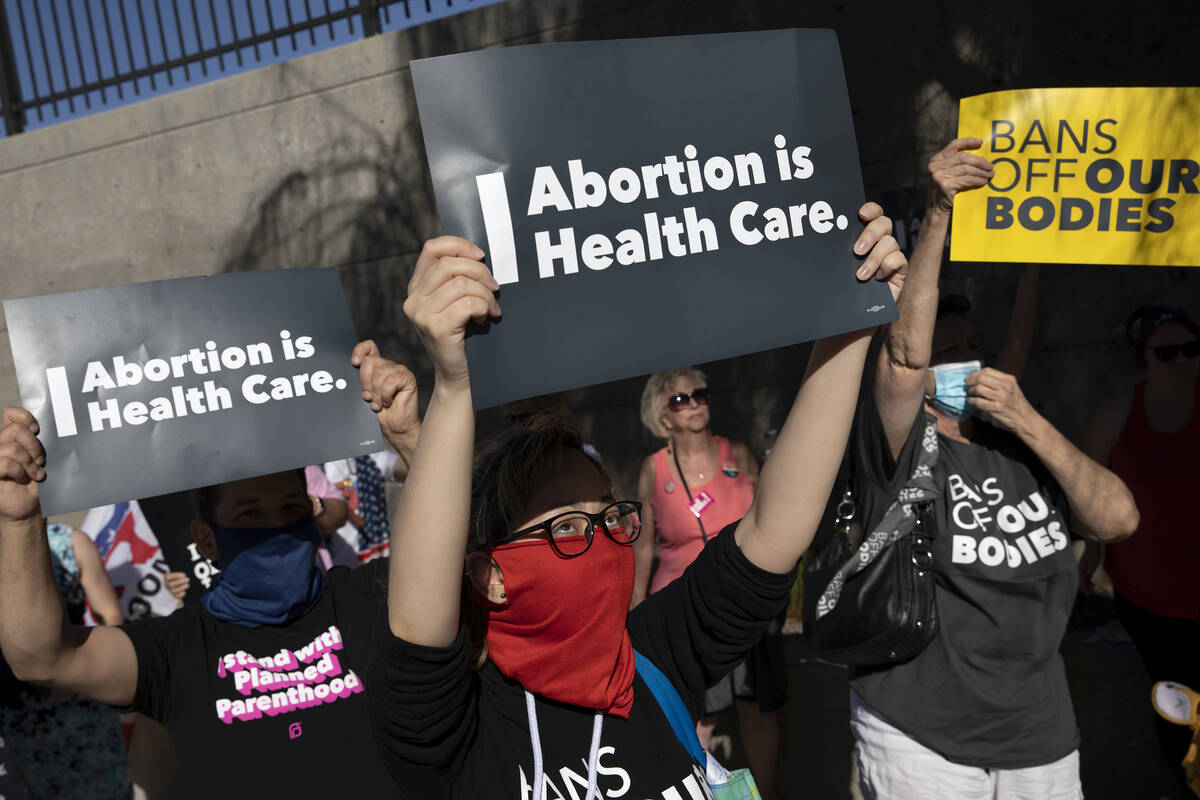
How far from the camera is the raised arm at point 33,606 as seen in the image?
7.73 ft

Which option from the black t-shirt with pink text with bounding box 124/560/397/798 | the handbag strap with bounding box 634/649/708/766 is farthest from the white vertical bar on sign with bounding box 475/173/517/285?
the black t-shirt with pink text with bounding box 124/560/397/798

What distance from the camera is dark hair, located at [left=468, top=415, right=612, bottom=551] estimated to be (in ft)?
6.28

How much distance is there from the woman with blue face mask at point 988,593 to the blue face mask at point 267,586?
5.35ft

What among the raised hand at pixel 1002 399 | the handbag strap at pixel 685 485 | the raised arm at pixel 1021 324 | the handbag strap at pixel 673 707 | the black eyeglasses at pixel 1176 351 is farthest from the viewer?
the handbag strap at pixel 685 485

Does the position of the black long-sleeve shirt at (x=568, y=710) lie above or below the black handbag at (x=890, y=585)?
above

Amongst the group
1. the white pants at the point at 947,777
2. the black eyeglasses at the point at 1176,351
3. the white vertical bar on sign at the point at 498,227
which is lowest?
the white pants at the point at 947,777

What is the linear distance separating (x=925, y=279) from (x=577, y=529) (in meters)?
1.38

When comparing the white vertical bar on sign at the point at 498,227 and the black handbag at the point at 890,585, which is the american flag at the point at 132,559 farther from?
the white vertical bar on sign at the point at 498,227

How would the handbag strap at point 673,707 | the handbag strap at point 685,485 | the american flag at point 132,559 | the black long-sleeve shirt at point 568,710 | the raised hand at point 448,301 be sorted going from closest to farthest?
1. the raised hand at point 448,301
2. the black long-sleeve shirt at point 568,710
3. the handbag strap at point 673,707
4. the handbag strap at point 685,485
5. the american flag at point 132,559

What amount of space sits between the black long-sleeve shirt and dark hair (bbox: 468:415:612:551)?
261 millimetres

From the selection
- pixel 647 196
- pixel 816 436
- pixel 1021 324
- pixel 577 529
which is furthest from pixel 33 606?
pixel 1021 324

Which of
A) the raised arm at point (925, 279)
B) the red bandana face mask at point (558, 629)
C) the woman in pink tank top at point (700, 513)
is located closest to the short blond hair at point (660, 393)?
the woman in pink tank top at point (700, 513)

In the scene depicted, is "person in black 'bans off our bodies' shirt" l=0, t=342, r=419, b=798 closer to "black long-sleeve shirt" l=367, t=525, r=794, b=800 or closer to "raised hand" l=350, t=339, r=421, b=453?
"raised hand" l=350, t=339, r=421, b=453

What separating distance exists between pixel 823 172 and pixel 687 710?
1067mm
